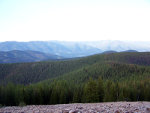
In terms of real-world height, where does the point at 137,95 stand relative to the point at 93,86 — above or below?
below

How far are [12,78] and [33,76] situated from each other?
28.5m

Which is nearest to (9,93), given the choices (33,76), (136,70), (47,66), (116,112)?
(116,112)

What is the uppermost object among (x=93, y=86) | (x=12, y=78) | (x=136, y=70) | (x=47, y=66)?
(x=93, y=86)

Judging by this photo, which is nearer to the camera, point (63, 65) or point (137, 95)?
point (137, 95)

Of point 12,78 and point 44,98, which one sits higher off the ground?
point 44,98

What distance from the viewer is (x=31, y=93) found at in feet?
157

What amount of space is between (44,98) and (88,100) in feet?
67.3

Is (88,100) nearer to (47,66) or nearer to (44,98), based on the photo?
(44,98)

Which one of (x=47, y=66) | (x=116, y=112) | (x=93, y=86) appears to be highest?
(x=116, y=112)

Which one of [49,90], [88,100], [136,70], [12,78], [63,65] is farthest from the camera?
[63,65]

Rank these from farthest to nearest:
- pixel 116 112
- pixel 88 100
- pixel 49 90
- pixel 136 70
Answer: pixel 136 70 → pixel 49 90 → pixel 88 100 → pixel 116 112

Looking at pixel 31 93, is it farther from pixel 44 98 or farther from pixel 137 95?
pixel 137 95

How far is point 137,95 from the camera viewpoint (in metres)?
47.8

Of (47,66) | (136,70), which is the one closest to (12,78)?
(47,66)
